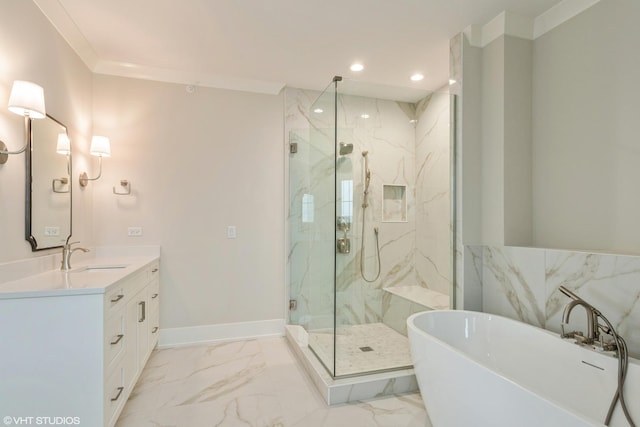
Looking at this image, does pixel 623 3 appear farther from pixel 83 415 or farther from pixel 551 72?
pixel 83 415

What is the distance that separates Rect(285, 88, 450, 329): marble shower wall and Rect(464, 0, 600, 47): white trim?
562 mm

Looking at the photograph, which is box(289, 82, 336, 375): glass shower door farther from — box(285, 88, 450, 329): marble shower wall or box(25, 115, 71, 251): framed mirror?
box(25, 115, 71, 251): framed mirror

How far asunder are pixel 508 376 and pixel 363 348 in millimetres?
1531

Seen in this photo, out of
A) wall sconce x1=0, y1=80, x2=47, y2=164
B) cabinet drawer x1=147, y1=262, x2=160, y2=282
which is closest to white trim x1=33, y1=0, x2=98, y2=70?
wall sconce x1=0, y1=80, x2=47, y2=164

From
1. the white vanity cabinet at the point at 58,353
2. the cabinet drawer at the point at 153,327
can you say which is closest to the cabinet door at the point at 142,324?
the cabinet drawer at the point at 153,327

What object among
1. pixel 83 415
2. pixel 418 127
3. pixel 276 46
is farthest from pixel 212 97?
pixel 83 415

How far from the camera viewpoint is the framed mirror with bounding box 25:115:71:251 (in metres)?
1.98

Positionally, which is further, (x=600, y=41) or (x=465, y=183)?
(x=465, y=183)

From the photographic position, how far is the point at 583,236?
2.09 meters

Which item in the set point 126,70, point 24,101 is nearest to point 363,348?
point 24,101

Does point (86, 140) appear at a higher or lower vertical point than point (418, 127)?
lower

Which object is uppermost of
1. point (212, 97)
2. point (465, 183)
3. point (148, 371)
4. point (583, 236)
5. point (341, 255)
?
point (212, 97)

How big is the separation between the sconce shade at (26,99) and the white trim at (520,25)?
2.86 meters

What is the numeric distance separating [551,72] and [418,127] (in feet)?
4.17
